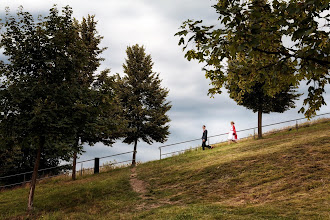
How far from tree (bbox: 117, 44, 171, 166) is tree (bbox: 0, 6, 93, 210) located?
12.6 metres

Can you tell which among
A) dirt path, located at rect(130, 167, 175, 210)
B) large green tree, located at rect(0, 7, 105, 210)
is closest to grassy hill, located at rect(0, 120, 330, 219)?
dirt path, located at rect(130, 167, 175, 210)


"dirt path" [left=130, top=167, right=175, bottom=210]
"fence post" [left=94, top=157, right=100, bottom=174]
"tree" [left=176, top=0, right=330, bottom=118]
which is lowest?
"dirt path" [left=130, top=167, right=175, bottom=210]

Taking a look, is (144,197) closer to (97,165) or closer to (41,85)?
(41,85)

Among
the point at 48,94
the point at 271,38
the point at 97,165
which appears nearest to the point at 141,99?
the point at 97,165

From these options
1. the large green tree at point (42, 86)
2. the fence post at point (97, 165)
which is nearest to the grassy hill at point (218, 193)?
the large green tree at point (42, 86)

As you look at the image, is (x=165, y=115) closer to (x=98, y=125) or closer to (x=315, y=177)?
(x=98, y=125)

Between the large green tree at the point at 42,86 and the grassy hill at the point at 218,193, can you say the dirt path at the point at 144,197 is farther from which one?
the large green tree at the point at 42,86

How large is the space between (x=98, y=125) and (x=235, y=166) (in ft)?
26.4

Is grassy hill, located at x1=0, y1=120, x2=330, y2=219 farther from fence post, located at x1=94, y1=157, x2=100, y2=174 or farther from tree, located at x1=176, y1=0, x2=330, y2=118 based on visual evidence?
fence post, located at x1=94, y1=157, x2=100, y2=174

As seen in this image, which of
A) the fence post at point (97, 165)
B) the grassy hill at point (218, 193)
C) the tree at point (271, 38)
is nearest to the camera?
the tree at point (271, 38)

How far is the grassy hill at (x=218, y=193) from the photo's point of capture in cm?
912

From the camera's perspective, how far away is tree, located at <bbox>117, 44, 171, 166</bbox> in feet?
89.4

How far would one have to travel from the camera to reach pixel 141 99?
28688mm

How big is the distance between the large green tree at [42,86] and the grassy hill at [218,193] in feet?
9.41
